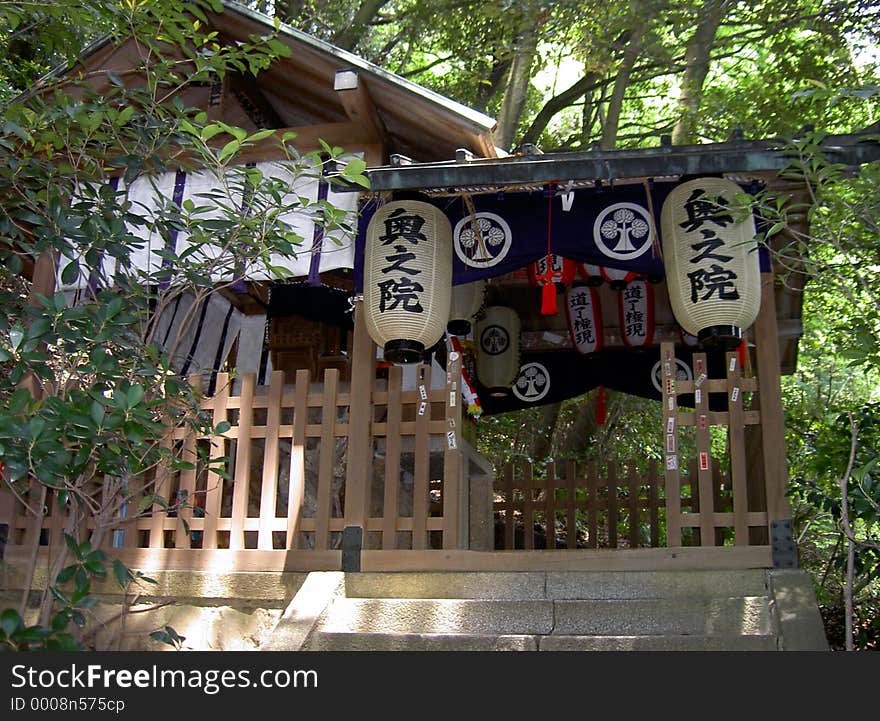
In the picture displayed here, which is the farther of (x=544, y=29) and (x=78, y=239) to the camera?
(x=544, y=29)

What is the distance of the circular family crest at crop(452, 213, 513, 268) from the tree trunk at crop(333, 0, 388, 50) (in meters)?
7.04

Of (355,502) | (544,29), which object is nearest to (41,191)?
(355,502)

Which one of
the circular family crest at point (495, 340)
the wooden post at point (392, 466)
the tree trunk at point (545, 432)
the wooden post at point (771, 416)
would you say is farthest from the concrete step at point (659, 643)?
the tree trunk at point (545, 432)

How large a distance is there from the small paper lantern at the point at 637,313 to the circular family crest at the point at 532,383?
1.18 meters

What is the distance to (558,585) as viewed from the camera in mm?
6078

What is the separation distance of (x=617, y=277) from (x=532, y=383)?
6.97 feet

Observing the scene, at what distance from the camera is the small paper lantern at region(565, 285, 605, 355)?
10.3m

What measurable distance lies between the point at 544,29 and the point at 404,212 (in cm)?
572

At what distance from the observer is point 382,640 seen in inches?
216

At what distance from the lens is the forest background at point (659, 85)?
7480 millimetres

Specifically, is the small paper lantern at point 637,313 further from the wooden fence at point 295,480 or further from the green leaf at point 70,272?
the green leaf at point 70,272

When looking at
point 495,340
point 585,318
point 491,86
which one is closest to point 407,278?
point 495,340
